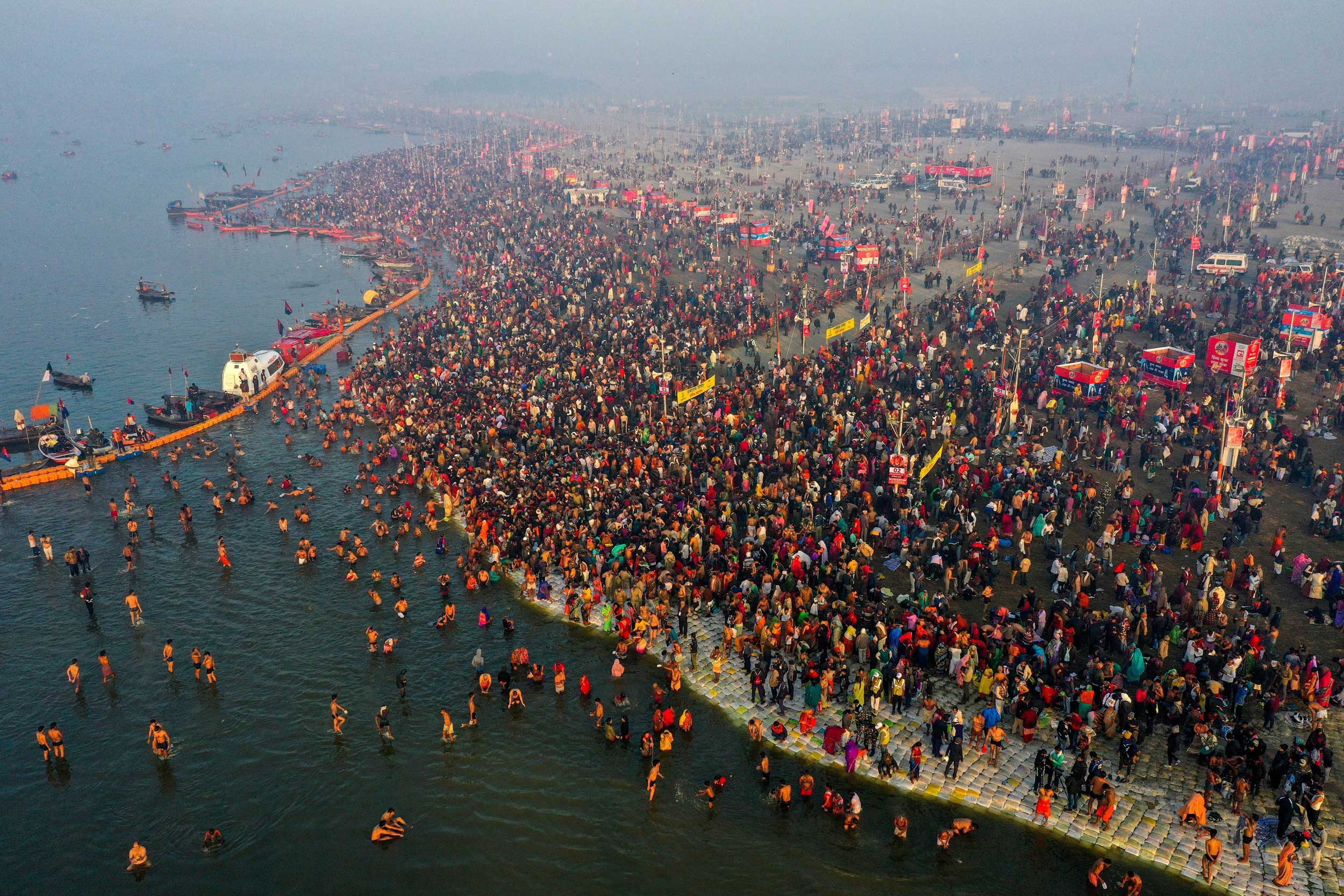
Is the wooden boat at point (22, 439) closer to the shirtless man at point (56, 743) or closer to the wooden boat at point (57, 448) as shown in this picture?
the wooden boat at point (57, 448)

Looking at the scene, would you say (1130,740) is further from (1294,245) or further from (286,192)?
(286,192)

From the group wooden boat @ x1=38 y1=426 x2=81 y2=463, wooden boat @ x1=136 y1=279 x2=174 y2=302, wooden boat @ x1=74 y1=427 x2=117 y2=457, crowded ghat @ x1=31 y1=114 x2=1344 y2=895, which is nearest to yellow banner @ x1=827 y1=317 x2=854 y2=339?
crowded ghat @ x1=31 y1=114 x2=1344 y2=895

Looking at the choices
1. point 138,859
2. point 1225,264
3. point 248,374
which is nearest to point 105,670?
point 138,859

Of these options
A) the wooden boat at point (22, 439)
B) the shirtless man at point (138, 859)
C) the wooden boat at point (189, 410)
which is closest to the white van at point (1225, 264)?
the wooden boat at point (189, 410)

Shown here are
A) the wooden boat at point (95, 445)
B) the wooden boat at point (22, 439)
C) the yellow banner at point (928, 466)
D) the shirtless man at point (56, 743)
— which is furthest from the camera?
the wooden boat at point (22, 439)

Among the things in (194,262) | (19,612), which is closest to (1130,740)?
(19,612)

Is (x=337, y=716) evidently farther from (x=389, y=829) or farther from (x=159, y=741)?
(x=389, y=829)
